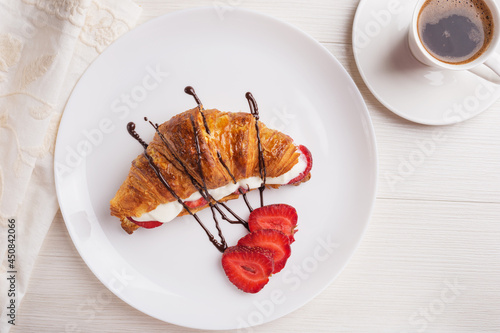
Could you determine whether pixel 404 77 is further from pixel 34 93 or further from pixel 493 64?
pixel 34 93

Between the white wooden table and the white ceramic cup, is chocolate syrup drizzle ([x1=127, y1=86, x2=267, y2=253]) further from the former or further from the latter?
the white ceramic cup

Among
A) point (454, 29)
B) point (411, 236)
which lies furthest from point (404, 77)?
point (411, 236)

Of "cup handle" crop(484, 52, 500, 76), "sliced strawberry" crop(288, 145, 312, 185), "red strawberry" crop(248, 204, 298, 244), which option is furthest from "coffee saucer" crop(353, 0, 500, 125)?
"red strawberry" crop(248, 204, 298, 244)

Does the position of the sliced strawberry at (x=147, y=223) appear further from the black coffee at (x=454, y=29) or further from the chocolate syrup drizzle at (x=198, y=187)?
the black coffee at (x=454, y=29)

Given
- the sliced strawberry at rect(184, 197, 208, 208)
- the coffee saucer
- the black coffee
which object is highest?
the black coffee

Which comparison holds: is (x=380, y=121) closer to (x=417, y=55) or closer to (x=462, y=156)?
(x=417, y=55)
